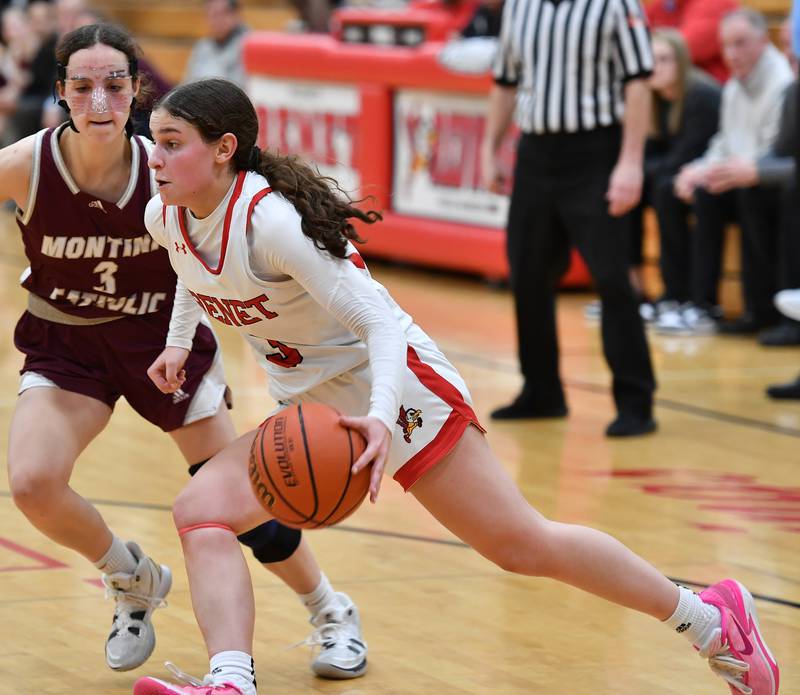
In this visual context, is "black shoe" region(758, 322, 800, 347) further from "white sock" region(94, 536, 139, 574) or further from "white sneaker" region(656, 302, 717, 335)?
"white sock" region(94, 536, 139, 574)

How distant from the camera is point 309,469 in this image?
285cm

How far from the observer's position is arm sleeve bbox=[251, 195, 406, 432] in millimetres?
3000

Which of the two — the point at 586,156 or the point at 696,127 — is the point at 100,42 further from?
the point at 696,127

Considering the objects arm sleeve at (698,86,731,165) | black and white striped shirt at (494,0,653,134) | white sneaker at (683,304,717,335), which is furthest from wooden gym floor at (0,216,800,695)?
arm sleeve at (698,86,731,165)

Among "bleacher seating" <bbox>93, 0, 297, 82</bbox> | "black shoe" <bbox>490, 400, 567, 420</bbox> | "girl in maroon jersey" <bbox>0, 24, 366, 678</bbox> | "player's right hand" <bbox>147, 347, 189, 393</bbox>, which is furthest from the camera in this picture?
"bleacher seating" <bbox>93, 0, 297, 82</bbox>

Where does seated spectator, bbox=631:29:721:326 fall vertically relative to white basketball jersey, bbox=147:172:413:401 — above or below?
below

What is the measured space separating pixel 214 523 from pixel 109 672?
79cm

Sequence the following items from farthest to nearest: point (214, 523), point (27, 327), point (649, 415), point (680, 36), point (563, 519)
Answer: point (680, 36) → point (649, 415) → point (563, 519) → point (27, 327) → point (214, 523)

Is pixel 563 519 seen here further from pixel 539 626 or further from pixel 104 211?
pixel 104 211

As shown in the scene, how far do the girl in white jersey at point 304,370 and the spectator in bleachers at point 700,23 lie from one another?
652 centimetres

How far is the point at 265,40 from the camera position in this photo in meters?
11.4

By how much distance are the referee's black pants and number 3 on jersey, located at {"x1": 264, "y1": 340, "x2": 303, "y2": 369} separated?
3189mm

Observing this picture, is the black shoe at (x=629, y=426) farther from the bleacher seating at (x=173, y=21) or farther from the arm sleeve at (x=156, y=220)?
the bleacher seating at (x=173, y=21)

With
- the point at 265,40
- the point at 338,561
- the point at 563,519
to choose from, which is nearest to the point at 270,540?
the point at 338,561
